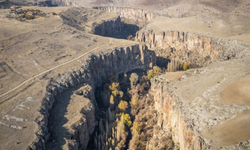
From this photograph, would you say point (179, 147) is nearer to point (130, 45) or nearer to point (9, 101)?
point (9, 101)

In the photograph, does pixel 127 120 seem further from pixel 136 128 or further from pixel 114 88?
pixel 114 88

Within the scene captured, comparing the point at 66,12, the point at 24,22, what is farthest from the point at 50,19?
the point at 66,12

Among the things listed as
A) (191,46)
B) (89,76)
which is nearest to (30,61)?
(89,76)

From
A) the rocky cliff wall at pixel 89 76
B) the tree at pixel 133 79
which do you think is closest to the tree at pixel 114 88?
the rocky cliff wall at pixel 89 76

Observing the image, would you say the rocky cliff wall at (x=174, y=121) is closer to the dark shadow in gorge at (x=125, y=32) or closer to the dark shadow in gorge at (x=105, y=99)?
the dark shadow in gorge at (x=105, y=99)

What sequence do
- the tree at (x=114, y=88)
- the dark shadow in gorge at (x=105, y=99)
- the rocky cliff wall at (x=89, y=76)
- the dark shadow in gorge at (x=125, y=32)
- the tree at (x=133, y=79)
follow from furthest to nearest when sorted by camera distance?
1. the dark shadow in gorge at (x=125, y=32)
2. the tree at (x=133, y=79)
3. the tree at (x=114, y=88)
4. the dark shadow in gorge at (x=105, y=99)
5. the rocky cliff wall at (x=89, y=76)

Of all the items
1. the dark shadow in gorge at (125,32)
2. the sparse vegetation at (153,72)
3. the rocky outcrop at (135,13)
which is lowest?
the sparse vegetation at (153,72)

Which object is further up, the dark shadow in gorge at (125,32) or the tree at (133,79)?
the dark shadow in gorge at (125,32)

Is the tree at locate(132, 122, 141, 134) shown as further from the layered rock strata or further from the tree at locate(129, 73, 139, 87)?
the tree at locate(129, 73, 139, 87)
